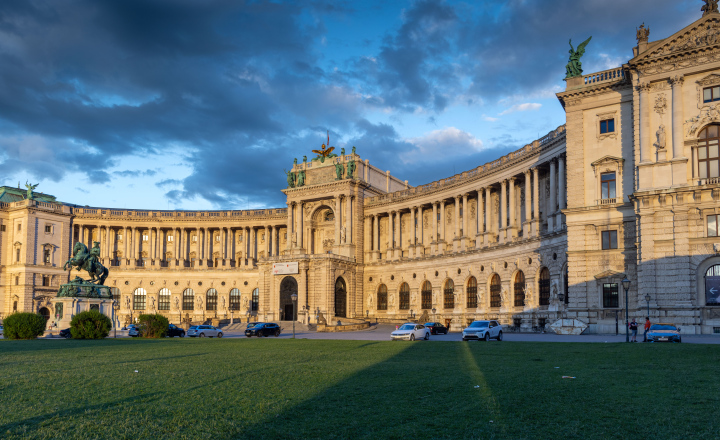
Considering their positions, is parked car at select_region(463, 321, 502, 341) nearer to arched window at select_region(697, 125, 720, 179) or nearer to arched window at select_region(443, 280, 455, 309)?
arched window at select_region(697, 125, 720, 179)

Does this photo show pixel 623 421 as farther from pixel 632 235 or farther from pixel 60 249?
pixel 60 249

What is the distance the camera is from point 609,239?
165 ft

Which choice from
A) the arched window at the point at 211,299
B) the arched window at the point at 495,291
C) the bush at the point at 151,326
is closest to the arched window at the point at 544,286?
the arched window at the point at 495,291

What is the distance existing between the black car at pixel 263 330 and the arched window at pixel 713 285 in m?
38.7

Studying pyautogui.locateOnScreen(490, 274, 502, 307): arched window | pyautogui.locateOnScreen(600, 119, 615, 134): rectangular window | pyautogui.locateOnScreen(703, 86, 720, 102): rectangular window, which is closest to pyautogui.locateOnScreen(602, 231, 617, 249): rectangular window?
pyautogui.locateOnScreen(600, 119, 615, 134): rectangular window

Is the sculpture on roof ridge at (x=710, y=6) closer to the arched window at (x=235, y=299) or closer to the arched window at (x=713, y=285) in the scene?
the arched window at (x=713, y=285)

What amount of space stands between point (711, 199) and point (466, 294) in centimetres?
3747

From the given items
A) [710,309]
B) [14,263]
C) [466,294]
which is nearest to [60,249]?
[14,263]

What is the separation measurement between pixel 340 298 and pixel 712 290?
55040mm

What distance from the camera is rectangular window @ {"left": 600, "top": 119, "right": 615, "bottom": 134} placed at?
169ft

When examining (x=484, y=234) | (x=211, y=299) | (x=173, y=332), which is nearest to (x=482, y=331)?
(x=173, y=332)

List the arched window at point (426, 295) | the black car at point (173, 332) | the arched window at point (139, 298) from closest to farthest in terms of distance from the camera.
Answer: the black car at point (173, 332)
the arched window at point (426, 295)
the arched window at point (139, 298)

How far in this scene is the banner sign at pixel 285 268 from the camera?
88188 millimetres

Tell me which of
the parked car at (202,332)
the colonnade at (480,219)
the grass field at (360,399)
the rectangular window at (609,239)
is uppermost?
the colonnade at (480,219)
